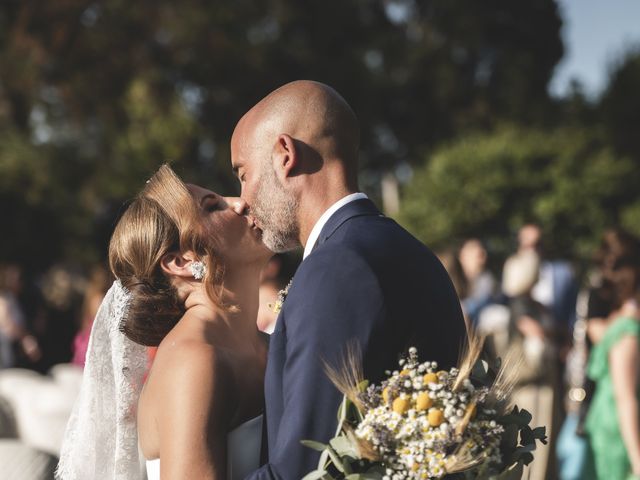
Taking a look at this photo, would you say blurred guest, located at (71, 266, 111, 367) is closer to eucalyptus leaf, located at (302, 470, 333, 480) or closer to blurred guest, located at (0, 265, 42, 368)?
blurred guest, located at (0, 265, 42, 368)

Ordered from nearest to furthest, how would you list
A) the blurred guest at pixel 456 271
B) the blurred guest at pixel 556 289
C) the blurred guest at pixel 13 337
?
the blurred guest at pixel 456 271
the blurred guest at pixel 556 289
the blurred guest at pixel 13 337

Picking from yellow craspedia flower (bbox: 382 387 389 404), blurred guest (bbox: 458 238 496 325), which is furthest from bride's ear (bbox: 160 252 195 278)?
blurred guest (bbox: 458 238 496 325)

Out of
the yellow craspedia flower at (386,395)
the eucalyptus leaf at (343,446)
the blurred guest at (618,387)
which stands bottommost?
the eucalyptus leaf at (343,446)

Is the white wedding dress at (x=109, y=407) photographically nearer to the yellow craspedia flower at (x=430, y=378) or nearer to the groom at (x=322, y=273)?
the groom at (x=322, y=273)

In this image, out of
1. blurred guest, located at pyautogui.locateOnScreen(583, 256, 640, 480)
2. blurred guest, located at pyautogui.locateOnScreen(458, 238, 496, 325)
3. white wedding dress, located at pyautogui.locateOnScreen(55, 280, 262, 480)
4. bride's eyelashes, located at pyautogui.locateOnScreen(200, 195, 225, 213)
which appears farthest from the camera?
blurred guest, located at pyautogui.locateOnScreen(458, 238, 496, 325)

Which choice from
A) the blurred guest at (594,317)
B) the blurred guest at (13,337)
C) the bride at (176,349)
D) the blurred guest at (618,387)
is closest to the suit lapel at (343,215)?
the bride at (176,349)

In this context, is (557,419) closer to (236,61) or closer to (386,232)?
(386,232)

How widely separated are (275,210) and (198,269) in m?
0.57

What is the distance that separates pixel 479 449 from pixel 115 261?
5.10 feet

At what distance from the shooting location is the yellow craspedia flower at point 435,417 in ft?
6.99

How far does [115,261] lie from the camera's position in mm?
3225

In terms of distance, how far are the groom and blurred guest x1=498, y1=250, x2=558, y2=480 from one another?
4443 millimetres

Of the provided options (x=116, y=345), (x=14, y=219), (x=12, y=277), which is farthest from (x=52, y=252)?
(x=116, y=345)

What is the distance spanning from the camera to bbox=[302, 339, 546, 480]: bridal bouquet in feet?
7.00
